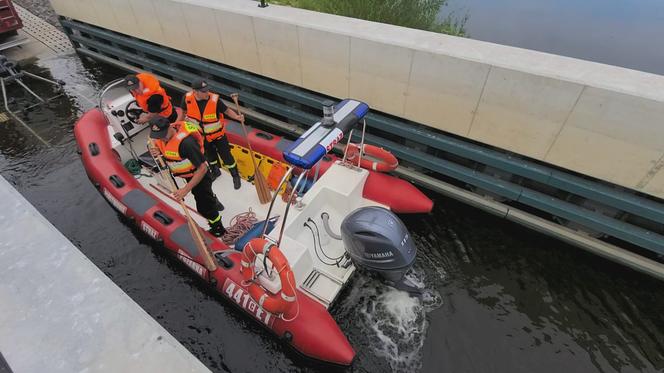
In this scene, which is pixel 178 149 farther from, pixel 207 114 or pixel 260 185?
pixel 260 185

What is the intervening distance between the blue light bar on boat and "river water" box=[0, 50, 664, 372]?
159 cm

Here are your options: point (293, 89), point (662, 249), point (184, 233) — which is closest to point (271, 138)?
point (293, 89)

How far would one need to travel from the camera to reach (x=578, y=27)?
669 centimetres

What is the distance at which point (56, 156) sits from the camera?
17.5ft

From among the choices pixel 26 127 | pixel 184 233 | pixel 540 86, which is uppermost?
pixel 540 86

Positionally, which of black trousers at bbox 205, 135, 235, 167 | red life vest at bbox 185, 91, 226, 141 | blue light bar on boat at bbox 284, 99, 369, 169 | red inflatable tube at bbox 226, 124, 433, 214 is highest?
blue light bar on boat at bbox 284, 99, 369, 169

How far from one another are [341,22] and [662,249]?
161 inches

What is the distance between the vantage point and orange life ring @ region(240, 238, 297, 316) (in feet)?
8.50

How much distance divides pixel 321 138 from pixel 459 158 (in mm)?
2194

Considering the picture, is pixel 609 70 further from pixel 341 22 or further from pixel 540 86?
pixel 341 22

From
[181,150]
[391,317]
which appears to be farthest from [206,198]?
[391,317]

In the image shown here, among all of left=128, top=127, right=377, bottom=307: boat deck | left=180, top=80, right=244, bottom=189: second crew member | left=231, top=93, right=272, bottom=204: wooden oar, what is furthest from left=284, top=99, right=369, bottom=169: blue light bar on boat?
left=180, top=80, right=244, bottom=189: second crew member

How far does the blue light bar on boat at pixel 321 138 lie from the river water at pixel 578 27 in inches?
189

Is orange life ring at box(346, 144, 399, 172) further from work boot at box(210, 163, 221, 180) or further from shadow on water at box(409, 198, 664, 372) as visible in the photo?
work boot at box(210, 163, 221, 180)
